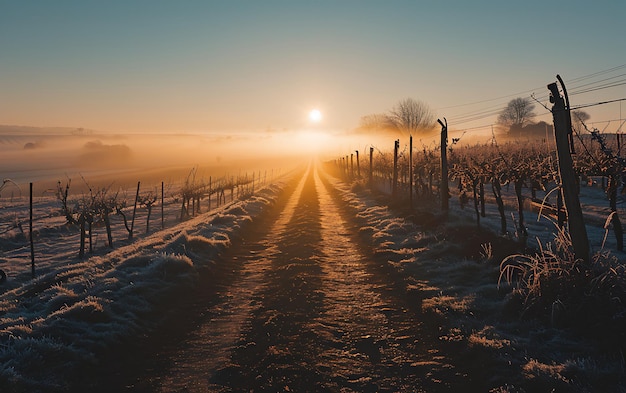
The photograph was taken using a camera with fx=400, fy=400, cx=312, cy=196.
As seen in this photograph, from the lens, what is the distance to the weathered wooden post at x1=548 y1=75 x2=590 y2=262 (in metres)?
7.80

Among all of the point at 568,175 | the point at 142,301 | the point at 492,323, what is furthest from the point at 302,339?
the point at 568,175

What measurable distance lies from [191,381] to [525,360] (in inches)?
196

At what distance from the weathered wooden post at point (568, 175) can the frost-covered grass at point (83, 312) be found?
8660mm

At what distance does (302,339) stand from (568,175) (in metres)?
6.19

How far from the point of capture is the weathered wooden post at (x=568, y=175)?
7.80 metres

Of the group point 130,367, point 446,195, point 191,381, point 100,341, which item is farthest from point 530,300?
point 446,195

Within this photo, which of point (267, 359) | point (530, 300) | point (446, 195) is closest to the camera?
point (267, 359)

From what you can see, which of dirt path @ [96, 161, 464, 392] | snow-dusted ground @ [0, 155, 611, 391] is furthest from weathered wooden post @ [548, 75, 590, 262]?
dirt path @ [96, 161, 464, 392]

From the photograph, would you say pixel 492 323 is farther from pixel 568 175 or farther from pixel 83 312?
pixel 83 312

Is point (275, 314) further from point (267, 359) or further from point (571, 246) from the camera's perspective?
point (571, 246)

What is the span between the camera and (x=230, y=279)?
38.0 feet

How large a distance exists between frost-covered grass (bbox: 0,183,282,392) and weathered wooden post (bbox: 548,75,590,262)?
28.4 ft

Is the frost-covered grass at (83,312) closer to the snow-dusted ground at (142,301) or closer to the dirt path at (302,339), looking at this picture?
the snow-dusted ground at (142,301)

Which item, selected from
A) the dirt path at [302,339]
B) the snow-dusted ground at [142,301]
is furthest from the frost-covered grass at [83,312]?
the dirt path at [302,339]
